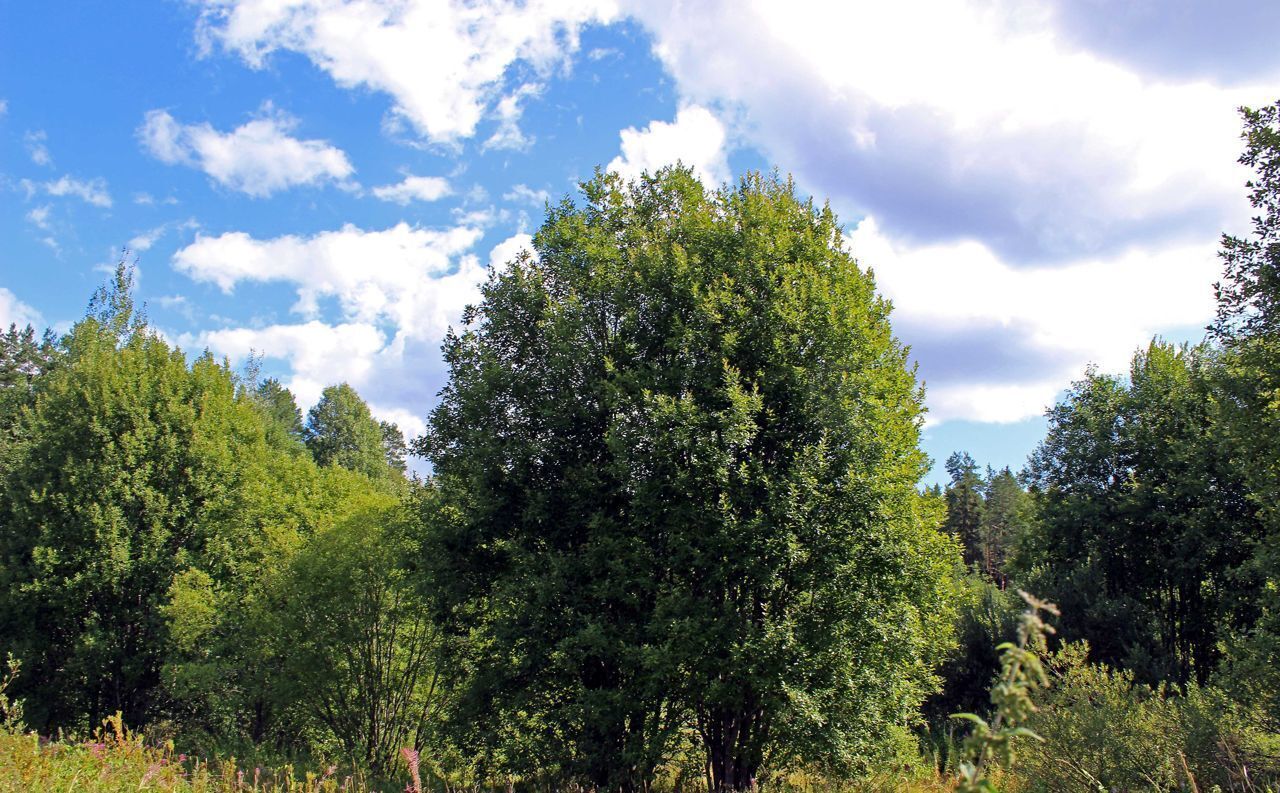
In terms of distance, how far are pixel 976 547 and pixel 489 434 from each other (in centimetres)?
5990

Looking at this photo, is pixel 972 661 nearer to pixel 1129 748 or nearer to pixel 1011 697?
pixel 1129 748

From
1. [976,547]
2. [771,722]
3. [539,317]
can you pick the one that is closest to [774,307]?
[539,317]

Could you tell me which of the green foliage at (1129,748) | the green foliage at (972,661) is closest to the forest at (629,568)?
the green foliage at (1129,748)

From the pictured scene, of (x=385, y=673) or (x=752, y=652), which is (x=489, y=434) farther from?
(x=385, y=673)

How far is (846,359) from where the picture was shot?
47.9 ft

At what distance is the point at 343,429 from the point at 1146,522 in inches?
2322

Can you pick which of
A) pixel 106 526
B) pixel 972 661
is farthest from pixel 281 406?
pixel 972 661

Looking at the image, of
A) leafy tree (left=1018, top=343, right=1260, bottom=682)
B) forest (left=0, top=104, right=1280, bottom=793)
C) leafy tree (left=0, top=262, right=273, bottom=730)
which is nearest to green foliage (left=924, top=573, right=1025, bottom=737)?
leafy tree (left=1018, top=343, right=1260, bottom=682)

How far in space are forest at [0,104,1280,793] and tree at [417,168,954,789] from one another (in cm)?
8

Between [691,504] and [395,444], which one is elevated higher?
[395,444]

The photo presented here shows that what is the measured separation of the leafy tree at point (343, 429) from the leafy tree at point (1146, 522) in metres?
50.8

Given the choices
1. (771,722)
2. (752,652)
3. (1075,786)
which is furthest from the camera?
(771,722)

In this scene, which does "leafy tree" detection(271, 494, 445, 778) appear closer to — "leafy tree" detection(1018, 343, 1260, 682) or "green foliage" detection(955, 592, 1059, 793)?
"green foliage" detection(955, 592, 1059, 793)

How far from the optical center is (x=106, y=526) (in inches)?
945
